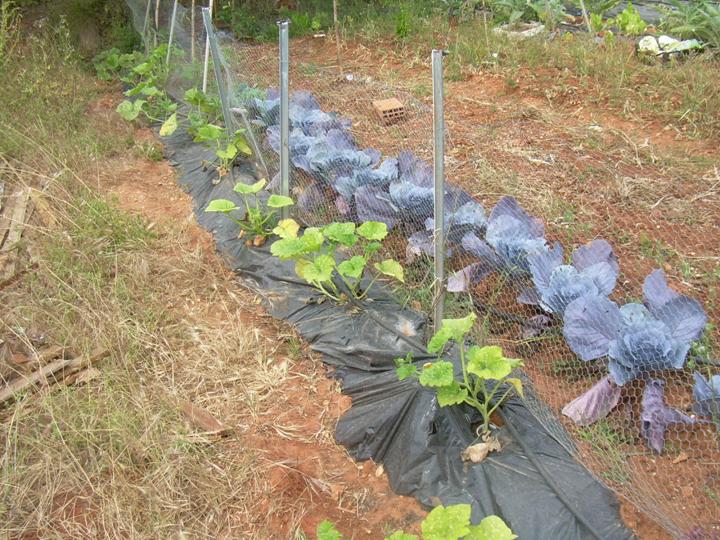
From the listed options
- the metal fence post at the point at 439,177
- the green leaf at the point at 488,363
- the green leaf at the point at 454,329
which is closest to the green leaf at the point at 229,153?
the metal fence post at the point at 439,177

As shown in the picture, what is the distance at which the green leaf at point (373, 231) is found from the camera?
254cm

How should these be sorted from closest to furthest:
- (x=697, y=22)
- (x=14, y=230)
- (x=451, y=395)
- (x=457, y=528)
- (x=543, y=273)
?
(x=457, y=528) → (x=451, y=395) → (x=543, y=273) → (x=14, y=230) → (x=697, y=22)

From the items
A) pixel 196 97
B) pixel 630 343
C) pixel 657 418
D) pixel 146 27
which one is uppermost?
pixel 146 27

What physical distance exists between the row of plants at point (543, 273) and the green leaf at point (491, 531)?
0.53m

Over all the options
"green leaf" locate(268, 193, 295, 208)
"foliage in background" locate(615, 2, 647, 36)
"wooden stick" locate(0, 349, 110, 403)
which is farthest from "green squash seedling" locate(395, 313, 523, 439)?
"foliage in background" locate(615, 2, 647, 36)

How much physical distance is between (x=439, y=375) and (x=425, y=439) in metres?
0.27

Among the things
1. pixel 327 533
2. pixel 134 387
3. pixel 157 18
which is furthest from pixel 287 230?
pixel 157 18

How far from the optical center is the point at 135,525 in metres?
1.95

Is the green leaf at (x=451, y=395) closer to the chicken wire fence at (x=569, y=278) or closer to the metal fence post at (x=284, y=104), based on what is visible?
the chicken wire fence at (x=569, y=278)

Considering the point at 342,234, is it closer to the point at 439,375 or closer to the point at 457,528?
the point at 439,375

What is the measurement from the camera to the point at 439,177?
7.06 ft

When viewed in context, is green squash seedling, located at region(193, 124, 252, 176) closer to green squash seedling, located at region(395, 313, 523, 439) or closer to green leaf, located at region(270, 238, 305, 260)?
green leaf, located at region(270, 238, 305, 260)

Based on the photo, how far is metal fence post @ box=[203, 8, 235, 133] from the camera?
11.6ft

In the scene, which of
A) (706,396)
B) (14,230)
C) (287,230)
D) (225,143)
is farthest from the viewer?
(225,143)
